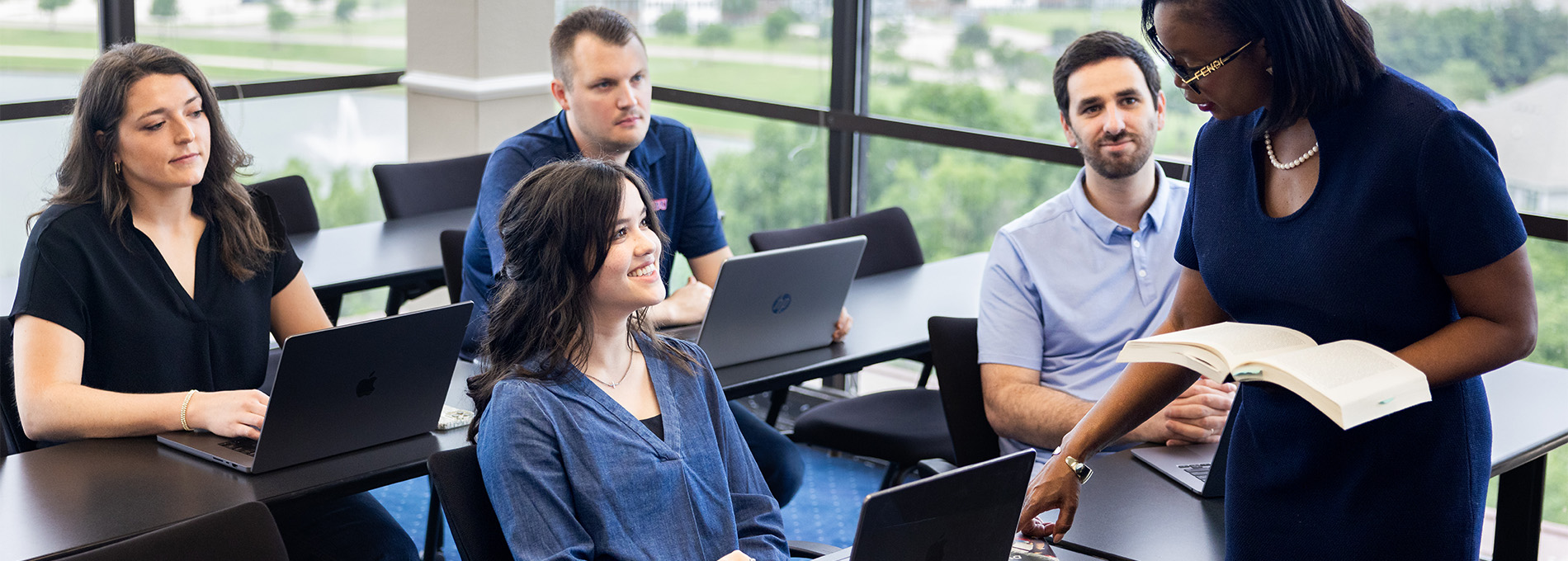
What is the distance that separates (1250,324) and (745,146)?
10.9 feet

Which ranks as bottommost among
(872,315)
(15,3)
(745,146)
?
(872,315)

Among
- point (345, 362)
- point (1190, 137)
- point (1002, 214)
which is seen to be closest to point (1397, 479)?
point (345, 362)

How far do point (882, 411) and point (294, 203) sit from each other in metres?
1.88

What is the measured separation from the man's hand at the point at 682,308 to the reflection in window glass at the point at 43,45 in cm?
256

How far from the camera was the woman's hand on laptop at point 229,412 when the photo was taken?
6.83 feet

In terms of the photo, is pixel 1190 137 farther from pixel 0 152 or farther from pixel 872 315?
pixel 0 152

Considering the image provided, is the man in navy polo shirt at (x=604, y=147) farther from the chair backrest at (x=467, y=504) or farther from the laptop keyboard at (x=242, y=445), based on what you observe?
the chair backrest at (x=467, y=504)

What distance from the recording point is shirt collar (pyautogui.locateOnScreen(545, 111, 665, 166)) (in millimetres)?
2936

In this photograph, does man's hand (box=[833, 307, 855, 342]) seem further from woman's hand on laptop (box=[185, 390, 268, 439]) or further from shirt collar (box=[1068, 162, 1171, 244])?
woman's hand on laptop (box=[185, 390, 268, 439])

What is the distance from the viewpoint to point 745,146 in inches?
185

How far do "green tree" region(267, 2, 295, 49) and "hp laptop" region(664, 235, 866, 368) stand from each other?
298cm

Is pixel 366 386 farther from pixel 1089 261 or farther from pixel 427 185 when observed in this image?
pixel 427 185

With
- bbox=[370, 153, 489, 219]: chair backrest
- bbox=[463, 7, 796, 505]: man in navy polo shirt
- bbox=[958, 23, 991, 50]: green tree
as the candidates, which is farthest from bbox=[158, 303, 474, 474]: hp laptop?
bbox=[958, 23, 991, 50]: green tree

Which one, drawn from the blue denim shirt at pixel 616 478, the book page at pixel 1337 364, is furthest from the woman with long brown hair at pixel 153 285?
the book page at pixel 1337 364
